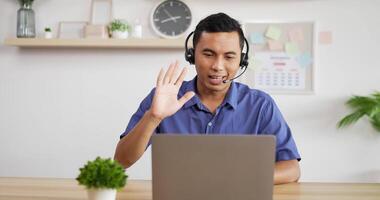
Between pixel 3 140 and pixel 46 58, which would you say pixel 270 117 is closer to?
pixel 46 58

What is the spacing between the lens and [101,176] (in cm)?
98

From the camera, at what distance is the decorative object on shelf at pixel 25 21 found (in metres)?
2.99

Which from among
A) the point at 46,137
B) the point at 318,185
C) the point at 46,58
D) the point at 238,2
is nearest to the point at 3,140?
the point at 46,137

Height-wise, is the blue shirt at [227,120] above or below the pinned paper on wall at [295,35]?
below

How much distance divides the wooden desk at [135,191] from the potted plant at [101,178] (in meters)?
0.34

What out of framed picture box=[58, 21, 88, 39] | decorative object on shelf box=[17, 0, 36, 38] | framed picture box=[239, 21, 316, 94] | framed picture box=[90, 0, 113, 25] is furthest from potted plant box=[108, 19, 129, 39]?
framed picture box=[239, 21, 316, 94]

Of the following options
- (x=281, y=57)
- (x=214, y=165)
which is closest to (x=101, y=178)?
(x=214, y=165)

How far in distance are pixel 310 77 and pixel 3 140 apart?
210 cm

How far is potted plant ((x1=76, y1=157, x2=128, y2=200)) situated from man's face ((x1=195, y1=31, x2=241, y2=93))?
799 mm

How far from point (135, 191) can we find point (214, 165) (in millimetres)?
467

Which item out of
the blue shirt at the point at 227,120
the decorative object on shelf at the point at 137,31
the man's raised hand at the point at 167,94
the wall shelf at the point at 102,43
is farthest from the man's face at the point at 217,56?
the decorative object on shelf at the point at 137,31

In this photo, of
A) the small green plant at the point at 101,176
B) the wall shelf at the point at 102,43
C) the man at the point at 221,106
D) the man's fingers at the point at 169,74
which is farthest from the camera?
the wall shelf at the point at 102,43

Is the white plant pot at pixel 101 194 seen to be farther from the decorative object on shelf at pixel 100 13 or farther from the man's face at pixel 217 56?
the decorative object on shelf at pixel 100 13

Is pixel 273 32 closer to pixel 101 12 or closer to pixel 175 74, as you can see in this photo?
pixel 101 12
